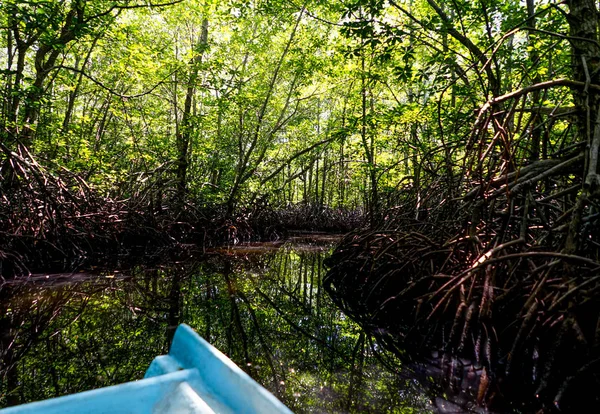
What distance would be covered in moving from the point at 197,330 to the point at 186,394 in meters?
1.72

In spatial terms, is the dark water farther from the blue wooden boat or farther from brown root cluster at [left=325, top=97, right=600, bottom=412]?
the blue wooden boat

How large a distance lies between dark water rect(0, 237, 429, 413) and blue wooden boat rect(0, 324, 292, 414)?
674 millimetres

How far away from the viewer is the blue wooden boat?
0.94 meters

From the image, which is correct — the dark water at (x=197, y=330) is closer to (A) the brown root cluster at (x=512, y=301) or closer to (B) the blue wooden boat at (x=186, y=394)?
(A) the brown root cluster at (x=512, y=301)

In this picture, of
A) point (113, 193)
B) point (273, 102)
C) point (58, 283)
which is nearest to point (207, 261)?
point (58, 283)

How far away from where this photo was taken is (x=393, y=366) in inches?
89.0

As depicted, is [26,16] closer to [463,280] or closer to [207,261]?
[207,261]

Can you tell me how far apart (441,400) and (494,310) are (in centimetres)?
98

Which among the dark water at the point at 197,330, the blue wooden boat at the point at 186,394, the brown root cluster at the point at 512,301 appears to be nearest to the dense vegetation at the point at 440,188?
the brown root cluster at the point at 512,301

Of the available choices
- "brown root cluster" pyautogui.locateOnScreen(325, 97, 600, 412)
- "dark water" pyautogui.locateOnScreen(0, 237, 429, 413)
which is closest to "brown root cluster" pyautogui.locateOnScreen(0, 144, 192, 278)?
"dark water" pyautogui.locateOnScreen(0, 237, 429, 413)

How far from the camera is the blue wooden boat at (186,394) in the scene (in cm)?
94

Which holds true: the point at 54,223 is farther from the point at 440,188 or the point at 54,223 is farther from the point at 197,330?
the point at 440,188

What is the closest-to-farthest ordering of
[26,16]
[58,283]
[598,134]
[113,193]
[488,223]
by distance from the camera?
[598,134] < [488,223] < [26,16] < [58,283] < [113,193]

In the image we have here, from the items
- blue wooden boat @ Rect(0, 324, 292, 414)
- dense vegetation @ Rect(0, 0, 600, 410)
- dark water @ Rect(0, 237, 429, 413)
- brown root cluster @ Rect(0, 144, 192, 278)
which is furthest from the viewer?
brown root cluster @ Rect(0, 144, 192, 278)
